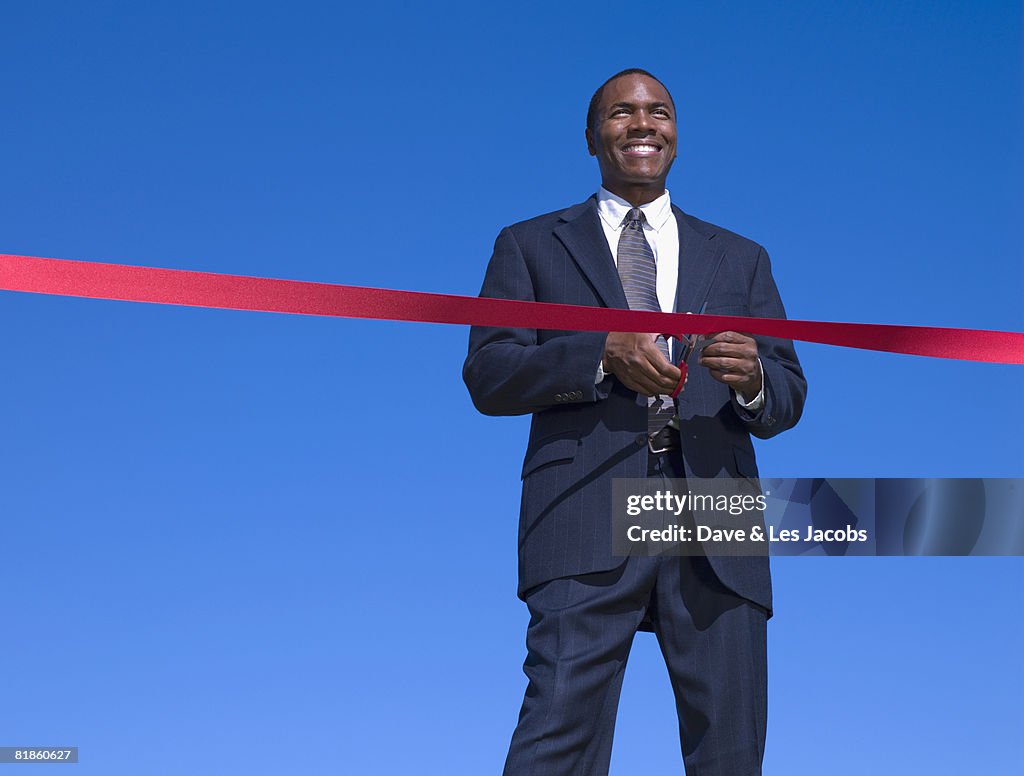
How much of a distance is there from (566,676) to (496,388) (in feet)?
2.31

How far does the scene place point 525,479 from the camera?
345 centimetres

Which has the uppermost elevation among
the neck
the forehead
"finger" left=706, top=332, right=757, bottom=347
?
the forehead

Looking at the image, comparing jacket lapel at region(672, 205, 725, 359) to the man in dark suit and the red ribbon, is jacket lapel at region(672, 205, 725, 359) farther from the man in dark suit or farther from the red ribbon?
the red ribbon

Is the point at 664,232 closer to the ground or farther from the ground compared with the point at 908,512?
farther from the ground

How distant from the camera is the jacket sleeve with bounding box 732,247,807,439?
336 centimetres

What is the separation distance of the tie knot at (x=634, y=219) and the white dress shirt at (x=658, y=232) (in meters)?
0.01

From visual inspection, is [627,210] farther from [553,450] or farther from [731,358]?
[553,450]

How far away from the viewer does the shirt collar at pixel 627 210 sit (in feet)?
11.9

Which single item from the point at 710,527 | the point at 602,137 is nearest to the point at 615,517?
the point at 710,527

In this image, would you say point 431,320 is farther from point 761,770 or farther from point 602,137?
point 761,770

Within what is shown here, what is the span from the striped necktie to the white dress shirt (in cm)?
2

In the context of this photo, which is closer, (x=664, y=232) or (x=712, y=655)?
(x=712, y=655)

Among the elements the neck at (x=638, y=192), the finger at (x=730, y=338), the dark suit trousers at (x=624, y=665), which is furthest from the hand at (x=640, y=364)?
the neck at (x=638, y=192)

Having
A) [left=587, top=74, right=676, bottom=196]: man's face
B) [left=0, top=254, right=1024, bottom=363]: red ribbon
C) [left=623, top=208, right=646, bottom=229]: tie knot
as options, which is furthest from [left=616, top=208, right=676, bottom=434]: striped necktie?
[left=0, top=254, right=1024, bottom=363]: red ribbon
